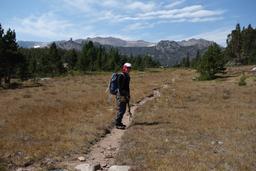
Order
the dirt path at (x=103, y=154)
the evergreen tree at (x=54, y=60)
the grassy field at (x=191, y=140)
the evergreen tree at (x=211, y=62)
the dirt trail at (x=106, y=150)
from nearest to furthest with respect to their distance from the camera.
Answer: the dirt path at (x=103, y=154), the grassy field at (x=191, y=140), the dirt trail at (x=106, y=150), the evergreen tree at (x=211, y=62), the evergreen tree at (x=54, y=60)

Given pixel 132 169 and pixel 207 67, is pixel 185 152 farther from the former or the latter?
pixel 207 67

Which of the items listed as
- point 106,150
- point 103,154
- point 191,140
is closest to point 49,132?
point 106,150

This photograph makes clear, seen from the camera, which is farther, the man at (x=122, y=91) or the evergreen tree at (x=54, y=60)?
the evergreen tree at (x=54, y=60)

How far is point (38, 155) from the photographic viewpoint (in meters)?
11.6

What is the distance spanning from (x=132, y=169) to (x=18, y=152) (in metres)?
4.26

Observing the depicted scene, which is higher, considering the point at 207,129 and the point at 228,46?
the point at 228,46

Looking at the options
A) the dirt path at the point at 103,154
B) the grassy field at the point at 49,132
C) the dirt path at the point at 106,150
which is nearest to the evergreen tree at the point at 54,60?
the grassy field at the point at 49,132

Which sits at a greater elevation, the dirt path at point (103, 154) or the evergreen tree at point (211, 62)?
the evergreen tree at point (211, 62)

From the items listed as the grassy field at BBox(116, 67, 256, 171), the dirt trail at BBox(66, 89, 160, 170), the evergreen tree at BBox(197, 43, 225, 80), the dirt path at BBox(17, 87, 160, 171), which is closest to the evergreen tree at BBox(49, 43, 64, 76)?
the evergreen tree at BBox(197, 43, 225, 80)

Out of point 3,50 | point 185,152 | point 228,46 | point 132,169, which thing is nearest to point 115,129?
point 185,152

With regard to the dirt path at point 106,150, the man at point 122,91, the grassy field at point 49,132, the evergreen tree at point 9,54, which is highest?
the evergreen tree at point 9,54

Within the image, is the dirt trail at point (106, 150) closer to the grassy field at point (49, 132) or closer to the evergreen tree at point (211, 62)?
the grassy field at point (49, 132)

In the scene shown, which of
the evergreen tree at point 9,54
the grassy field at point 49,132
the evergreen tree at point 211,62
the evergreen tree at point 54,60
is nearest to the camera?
the grassy field at point 49,132

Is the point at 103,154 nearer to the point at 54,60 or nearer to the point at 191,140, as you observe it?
the point at 191,140
